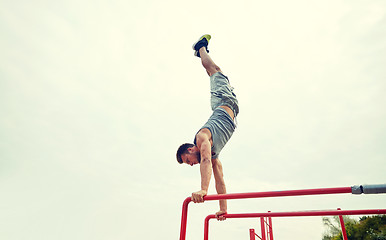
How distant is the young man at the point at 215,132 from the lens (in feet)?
7.86

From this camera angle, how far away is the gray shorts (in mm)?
3023

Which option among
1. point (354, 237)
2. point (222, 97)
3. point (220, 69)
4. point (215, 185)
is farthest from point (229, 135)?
point (354, 237)

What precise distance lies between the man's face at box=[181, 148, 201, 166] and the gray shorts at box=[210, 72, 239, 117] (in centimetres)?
72

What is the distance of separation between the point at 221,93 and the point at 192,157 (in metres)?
0.91

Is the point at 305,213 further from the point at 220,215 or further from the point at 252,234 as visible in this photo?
the point at 252,234

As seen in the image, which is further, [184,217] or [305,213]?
[305,213]

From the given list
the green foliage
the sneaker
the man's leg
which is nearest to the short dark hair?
the man's leg

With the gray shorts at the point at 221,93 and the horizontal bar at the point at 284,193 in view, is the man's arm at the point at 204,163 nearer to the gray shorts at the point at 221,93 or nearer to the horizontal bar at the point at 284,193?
the horizontal bar at the point at 284,193

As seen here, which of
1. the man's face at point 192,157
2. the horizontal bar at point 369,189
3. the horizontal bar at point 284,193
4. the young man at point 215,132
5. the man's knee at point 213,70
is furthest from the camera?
the man's knee at point 213,70

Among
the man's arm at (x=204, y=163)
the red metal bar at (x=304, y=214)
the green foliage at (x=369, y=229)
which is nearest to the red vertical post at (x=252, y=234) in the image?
the red metal bar at (x=304, y=214)

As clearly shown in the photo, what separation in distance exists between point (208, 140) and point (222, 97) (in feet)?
2.52

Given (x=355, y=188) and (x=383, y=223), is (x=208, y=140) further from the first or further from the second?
(x=383, y=223)

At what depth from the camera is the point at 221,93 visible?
9.96 feet

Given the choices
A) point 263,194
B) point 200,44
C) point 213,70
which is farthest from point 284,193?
point 200,44
